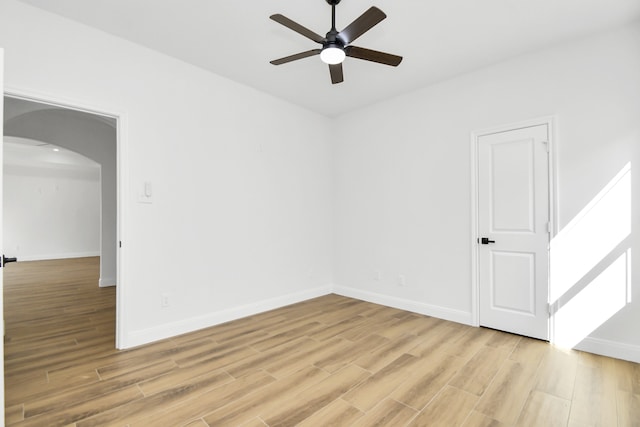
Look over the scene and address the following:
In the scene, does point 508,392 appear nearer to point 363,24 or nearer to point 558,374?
point 558,374

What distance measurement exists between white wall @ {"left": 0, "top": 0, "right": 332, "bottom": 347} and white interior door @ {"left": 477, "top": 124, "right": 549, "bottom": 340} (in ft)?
7.93

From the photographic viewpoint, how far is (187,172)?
10.9ft

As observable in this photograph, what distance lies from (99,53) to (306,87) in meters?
2.18

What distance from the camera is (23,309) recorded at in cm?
411

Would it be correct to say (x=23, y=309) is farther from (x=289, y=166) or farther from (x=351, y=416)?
(x=351, y=416)

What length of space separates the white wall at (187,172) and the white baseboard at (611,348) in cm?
321

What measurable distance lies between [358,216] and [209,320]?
2.53 meters

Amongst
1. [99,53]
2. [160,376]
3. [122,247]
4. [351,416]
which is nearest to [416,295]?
[351,416]

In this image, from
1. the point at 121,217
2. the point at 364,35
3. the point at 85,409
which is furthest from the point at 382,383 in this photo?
the point at 364,35

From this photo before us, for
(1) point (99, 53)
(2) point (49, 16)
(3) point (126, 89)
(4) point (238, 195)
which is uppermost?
(2) point (49, 16)

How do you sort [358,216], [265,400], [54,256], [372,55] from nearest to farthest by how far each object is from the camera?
[265,400], [372,55], [358,216], [54,256]

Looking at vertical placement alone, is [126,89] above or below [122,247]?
above

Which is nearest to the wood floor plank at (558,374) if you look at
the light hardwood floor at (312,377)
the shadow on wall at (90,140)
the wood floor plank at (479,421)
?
the light hardwood floor at (312,377)

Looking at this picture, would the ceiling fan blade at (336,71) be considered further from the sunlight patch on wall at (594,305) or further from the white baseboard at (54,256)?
the white baseboard at (54,256)
